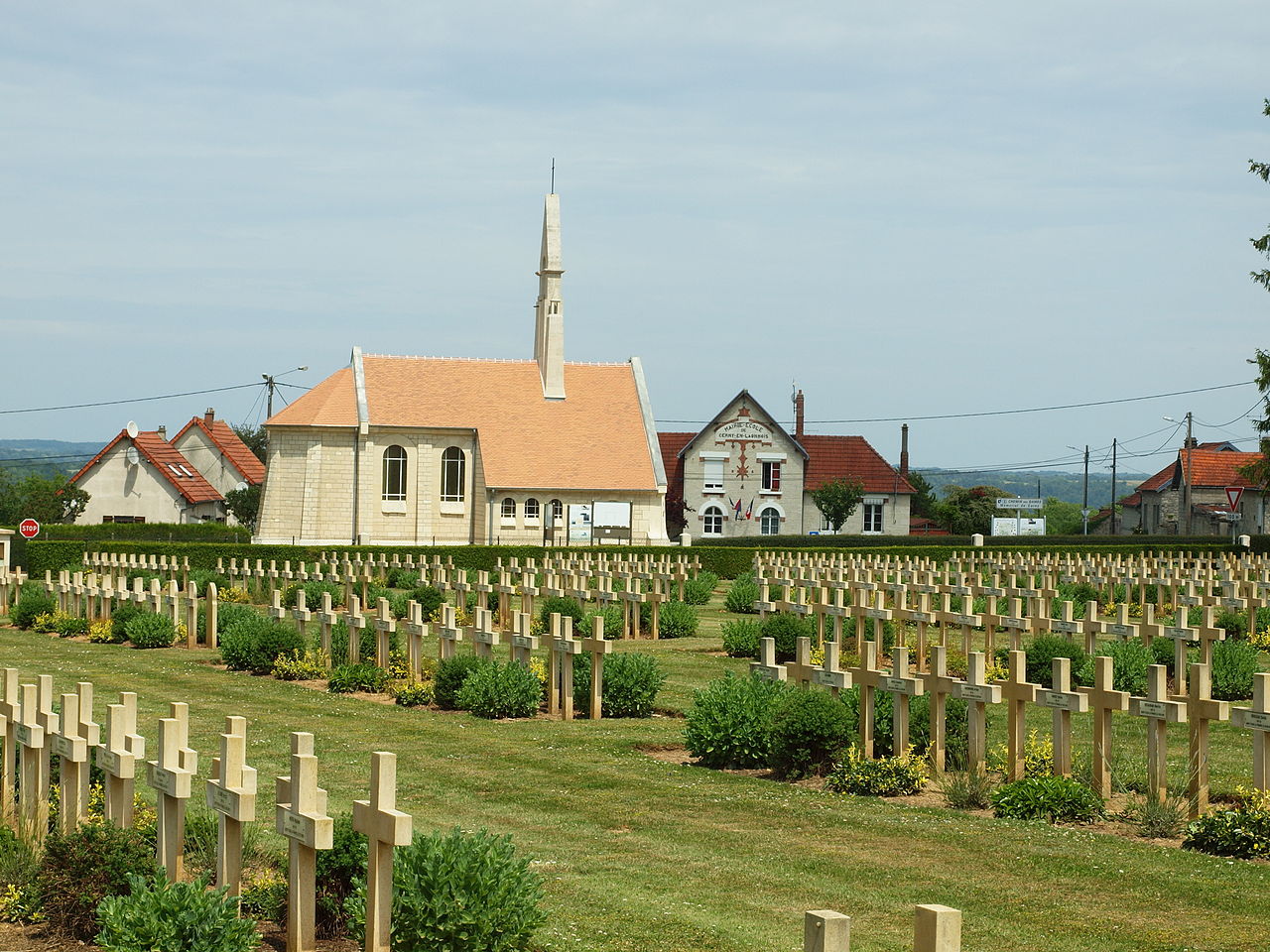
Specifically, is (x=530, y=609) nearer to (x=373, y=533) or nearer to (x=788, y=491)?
(x=373, y=533)

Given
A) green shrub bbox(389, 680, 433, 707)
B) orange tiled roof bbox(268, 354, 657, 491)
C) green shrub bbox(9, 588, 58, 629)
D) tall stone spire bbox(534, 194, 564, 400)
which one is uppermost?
tall stone spire bbox(534, 194, 564, 400)

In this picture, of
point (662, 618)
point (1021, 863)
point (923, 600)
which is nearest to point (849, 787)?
point (1021, 863)

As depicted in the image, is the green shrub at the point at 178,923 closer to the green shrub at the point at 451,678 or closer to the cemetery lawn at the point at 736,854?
the cemetery lawn at the point at 736,854

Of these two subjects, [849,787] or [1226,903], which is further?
[849,787]

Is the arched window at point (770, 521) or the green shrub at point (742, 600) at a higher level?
the arched window at point (770, 521)

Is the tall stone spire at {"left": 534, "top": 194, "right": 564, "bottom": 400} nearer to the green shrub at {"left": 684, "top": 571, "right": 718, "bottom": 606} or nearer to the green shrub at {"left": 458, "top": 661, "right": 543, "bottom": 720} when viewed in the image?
the green shrub at {"left": 684, "top": 571, "right": 718, "bottom": 606}

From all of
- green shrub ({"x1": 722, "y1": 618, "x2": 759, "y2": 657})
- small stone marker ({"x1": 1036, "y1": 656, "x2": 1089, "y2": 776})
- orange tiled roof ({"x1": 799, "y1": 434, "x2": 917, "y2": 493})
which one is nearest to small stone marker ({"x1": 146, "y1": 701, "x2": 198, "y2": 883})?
small stone marker ({"x1": 1036, "y1": 656, "x2": 1089, "y2": 776})

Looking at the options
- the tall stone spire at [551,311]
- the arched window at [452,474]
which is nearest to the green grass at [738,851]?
the arched window at [452,474]

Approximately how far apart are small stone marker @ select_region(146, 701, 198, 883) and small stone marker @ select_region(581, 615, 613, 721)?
26.4ft

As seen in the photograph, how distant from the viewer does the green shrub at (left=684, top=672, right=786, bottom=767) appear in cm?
1193

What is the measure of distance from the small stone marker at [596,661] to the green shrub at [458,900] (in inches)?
329

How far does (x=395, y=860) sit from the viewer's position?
6590 millimetres

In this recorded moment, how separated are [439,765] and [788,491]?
55.5 meters

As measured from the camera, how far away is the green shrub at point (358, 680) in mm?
16781
